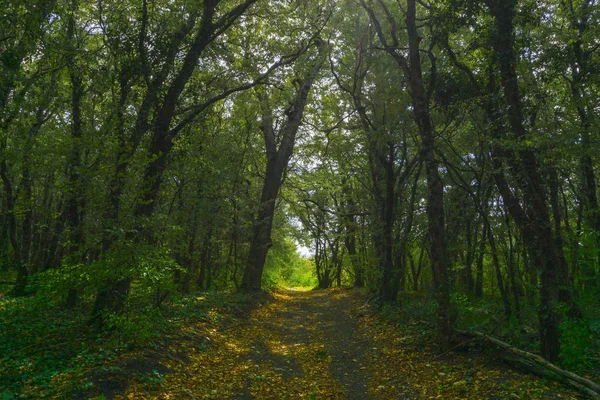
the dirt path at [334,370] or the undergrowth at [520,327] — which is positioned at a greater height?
the undergrowth at [520,327]

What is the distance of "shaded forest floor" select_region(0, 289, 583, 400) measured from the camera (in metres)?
6.07

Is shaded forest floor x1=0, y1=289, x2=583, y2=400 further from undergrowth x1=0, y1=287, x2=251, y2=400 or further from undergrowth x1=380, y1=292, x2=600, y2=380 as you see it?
undergrowth x1=380, y1=292, x2=600, y2=380

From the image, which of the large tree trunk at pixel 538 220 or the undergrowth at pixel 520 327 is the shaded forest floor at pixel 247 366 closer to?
→ the undergrowth at pixel 520 327

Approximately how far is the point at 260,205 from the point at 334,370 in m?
10.1

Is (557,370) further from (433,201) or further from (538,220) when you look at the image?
(433,201)

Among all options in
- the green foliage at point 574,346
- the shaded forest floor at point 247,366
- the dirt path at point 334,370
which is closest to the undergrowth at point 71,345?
the shaded forest floor at point 247,366

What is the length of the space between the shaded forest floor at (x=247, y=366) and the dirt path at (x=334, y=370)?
20 mm

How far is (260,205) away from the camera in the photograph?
58.4 ft

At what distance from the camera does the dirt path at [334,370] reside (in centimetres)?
648

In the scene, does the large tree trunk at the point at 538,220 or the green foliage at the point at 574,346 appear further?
the large tree trunk at the point at 538,220

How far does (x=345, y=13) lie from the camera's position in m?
15.7

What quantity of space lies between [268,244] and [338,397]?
1200 centimetres

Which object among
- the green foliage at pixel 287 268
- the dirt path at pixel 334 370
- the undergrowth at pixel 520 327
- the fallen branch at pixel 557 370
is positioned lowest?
the dirt path at pixel 334 370

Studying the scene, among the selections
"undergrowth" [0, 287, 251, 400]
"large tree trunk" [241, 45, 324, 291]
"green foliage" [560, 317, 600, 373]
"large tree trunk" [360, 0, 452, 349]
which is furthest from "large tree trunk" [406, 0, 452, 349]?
"large tree trunk" [241, 45, 324, 291]
